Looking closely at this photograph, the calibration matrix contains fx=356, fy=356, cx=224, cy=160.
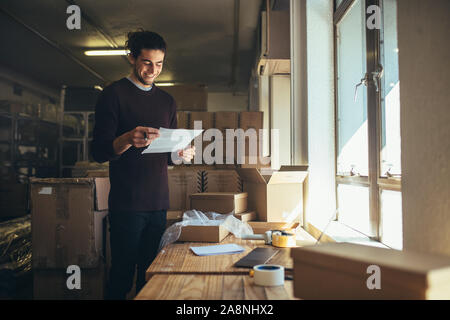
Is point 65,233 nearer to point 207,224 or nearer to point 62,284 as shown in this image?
point 62,284

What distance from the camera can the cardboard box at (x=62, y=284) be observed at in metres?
2.52

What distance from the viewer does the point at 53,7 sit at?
4.20 m

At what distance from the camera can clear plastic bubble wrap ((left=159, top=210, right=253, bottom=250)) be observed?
1709 millimetres

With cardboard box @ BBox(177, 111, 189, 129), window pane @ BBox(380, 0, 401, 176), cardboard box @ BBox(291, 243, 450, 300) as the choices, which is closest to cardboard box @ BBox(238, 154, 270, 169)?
cardboard box @ BBox(177, 111, 189, 129)

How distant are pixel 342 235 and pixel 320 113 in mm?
844

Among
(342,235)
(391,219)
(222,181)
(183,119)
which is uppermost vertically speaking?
(183,119)

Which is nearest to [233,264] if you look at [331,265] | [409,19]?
[331,265]

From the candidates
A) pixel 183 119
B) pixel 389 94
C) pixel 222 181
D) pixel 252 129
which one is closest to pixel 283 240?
pixel 389 94

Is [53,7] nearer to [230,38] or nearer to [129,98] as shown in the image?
[230,38]

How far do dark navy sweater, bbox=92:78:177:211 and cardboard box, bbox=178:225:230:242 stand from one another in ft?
0.56

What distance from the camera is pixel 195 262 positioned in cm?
131

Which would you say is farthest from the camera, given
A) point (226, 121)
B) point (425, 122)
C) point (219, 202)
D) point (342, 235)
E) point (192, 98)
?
point (192, 98)

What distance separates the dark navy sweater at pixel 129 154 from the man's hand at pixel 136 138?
0.04 metres

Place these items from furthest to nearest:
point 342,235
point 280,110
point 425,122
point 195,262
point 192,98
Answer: point 280,110, point 192,98, point 342,235, point 195,262, point 425,122
